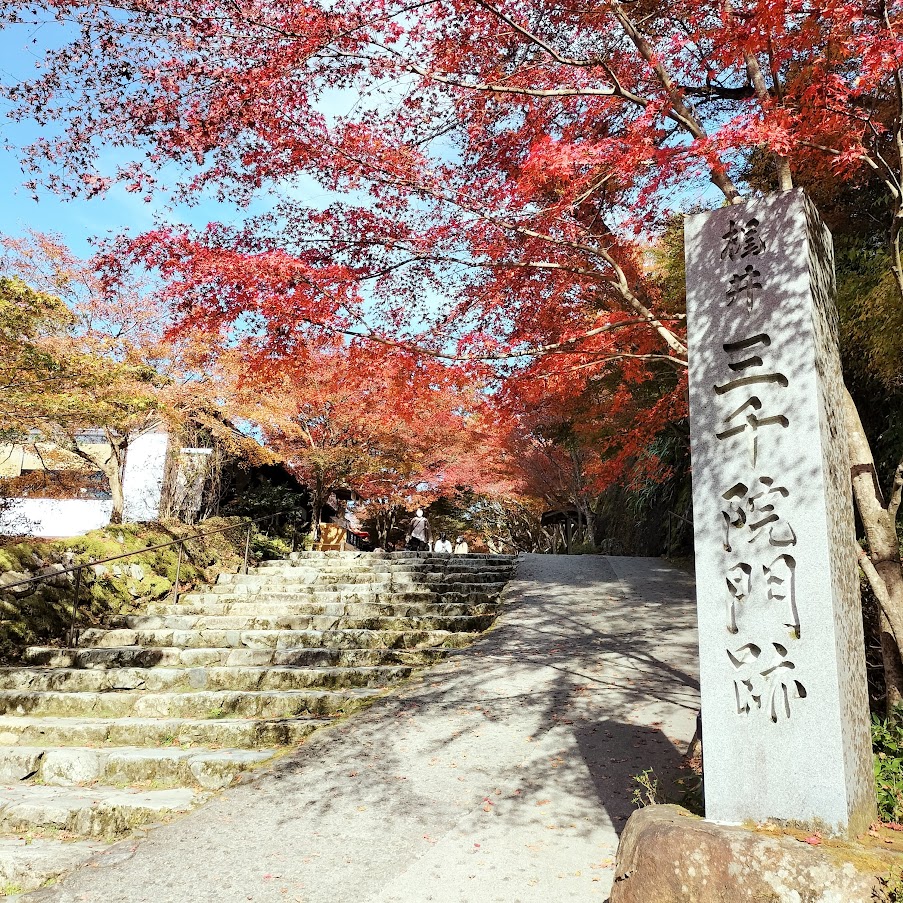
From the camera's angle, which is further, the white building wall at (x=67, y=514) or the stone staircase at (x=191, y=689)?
the white building wall at (x=67, y=514)

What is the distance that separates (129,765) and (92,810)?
72 cm

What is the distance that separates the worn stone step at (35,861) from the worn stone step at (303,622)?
14.5ft

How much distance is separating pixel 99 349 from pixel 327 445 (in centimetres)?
559

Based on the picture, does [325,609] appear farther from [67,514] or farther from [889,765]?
[67,514]

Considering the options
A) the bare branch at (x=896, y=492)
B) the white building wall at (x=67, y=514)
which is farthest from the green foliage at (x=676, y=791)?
the white building wall at (x=67, y=514)

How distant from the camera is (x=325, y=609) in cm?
987

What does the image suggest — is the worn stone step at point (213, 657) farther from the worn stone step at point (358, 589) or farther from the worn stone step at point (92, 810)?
the worn stone step at point (92, 810)

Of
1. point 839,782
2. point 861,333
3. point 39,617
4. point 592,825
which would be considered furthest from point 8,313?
point 861,333

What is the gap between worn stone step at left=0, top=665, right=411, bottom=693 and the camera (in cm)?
737

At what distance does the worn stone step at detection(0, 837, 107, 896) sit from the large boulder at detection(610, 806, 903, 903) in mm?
3463

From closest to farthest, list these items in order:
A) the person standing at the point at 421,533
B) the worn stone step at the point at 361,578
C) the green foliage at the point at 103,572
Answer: the green foliage at the point at 103,572 < the worn stone step at the point at 361,578 < the person standing at the point at 421,533

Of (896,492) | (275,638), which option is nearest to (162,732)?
(275,638)

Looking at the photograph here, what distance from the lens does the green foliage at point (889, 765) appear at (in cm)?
361

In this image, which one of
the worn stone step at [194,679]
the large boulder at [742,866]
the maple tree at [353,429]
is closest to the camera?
the large boulder at [742,866]
